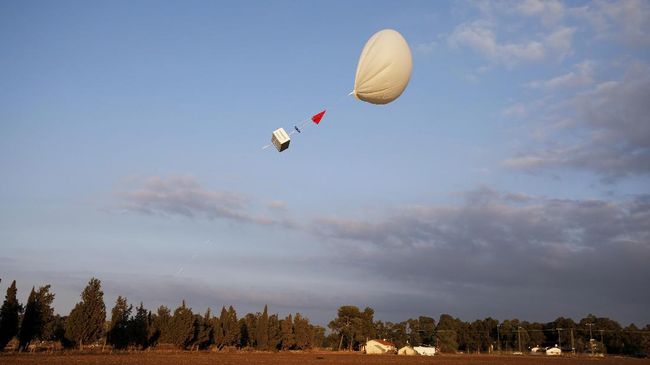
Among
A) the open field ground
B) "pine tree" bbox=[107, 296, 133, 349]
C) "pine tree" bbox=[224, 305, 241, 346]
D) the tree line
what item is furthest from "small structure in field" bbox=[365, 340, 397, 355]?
"pine tree" bbox=[107, 296, 133, 349]

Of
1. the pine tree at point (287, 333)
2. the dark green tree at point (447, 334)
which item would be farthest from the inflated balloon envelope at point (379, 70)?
the dark green tree at point (447, 334)

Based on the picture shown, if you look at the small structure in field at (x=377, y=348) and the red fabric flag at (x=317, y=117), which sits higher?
the red fabric flag at (x=317, y=117)

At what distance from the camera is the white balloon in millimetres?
18031

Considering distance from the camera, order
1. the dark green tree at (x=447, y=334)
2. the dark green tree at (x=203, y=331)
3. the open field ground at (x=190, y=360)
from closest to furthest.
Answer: the open field ground at (x=190, y=360) < the dark green tree at (x=203, y=331) < the dark green tree at (x=447, y=334)

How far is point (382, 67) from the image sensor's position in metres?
18.0

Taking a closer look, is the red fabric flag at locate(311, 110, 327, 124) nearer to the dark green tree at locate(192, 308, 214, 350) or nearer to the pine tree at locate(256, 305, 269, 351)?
the dark green tree at locate(192, 308, 214, 350)

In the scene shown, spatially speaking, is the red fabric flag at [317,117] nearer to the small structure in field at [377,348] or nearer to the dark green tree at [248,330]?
the dark green tree at [248,330]

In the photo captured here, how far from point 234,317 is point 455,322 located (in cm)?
8022

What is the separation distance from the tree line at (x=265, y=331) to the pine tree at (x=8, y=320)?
76 millimetres

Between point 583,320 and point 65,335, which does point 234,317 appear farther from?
point 583,320

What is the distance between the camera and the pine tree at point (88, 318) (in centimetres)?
5100

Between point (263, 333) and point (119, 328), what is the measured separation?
26.9m

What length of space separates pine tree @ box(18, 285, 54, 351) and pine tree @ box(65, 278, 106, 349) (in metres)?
2.33

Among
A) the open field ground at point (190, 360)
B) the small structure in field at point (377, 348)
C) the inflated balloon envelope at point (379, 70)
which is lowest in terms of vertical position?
the open field ground at point (190, 360)
